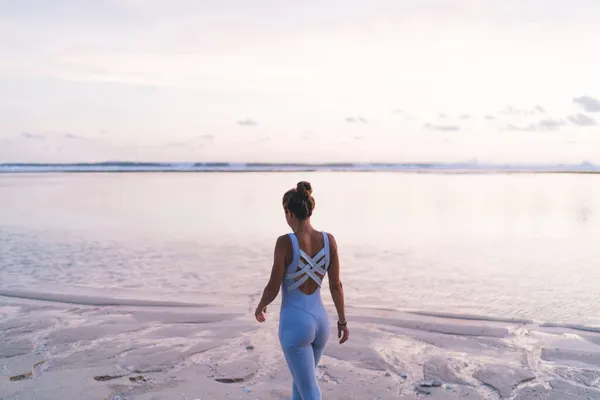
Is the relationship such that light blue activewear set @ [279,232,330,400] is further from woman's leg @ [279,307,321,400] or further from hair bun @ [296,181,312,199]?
hair bun @ [296,181,312,199]

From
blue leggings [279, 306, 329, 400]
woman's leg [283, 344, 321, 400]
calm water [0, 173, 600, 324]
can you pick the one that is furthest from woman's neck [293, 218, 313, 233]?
calm water [0, 173, 600, 324]

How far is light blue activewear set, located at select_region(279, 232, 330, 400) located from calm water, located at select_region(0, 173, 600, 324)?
18.1 ft

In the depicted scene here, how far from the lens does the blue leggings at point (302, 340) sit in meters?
4.94

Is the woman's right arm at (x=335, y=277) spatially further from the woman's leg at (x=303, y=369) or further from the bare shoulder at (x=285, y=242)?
the woman's leg at (x=303, y=369)

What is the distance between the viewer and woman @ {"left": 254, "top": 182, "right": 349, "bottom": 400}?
Result: 492cm

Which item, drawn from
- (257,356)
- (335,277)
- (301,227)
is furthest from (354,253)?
(301,227)

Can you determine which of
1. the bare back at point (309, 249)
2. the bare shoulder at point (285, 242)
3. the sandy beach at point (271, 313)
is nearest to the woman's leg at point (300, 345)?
the bare back at point (309, 249)

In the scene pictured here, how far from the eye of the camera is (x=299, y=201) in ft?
16.1

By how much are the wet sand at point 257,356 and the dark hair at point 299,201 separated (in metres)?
2.60

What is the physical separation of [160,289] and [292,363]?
705 cm

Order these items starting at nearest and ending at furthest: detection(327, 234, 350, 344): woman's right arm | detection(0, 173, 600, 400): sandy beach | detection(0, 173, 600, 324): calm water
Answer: detection(327, 234, 350, 344): woman's right arm, detection(0, 173, 600, 400): sandy beach, detection(0, 173, 600, 324): calm water

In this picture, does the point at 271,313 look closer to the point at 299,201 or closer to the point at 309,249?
the point at 309,249

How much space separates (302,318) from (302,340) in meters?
0.19

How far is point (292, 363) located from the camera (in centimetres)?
502
